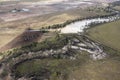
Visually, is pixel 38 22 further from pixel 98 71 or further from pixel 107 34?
pixel 98 71

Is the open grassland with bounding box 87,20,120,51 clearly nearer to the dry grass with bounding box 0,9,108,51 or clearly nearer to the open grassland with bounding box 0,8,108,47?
the open grassland with bounding box 0,8,108,47

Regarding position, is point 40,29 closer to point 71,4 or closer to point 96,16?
point 96,16

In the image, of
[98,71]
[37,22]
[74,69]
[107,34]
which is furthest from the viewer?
[37,22]

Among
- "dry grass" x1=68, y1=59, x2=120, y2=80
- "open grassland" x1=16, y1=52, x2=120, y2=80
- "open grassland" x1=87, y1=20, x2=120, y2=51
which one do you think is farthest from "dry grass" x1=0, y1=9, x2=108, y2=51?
"dry grass" x1=68, y1=59, x2=120, y2=80

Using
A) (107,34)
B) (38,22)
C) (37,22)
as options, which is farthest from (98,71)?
(37,22)

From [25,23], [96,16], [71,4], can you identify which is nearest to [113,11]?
[96,16]

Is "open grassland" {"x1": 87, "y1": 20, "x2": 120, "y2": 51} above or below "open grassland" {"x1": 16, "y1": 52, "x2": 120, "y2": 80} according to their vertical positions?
above

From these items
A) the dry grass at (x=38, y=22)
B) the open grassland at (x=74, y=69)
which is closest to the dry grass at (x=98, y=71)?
the open grassland at (x=74, y=69)

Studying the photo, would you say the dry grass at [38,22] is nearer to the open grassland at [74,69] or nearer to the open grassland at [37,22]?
the open grassland at [37,22]
